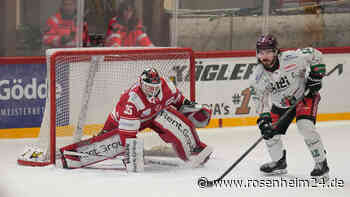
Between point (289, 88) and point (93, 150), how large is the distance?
1.56 m

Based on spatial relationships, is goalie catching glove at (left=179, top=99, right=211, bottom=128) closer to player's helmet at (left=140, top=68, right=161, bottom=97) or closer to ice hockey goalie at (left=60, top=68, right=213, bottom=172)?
ice hockey goalie at (left=60, top=68, right=213, bottom=172)

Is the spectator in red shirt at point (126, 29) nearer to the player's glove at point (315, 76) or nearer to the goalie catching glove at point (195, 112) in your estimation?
the goalie catching glove at point (195, 112)

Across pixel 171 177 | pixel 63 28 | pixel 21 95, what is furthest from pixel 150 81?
pixel 63 28

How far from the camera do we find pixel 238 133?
23.9ft

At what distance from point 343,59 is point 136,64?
9.46 feet

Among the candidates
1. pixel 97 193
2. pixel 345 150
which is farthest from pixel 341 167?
pixel 97 193

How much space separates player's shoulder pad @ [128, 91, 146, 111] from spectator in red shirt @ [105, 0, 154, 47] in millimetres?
2172

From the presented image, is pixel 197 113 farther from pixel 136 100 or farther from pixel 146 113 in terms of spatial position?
pixel 136 100

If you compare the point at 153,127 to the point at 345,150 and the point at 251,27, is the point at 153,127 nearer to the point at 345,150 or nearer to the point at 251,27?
the point at 345,150

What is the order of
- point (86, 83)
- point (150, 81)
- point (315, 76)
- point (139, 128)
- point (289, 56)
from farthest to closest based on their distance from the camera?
point (86, 83) → point (139, 128) → point (150, 81) → point (289, 56) → point (315, 76)

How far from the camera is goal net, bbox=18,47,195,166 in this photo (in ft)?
18.9

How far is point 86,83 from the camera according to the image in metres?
6.02

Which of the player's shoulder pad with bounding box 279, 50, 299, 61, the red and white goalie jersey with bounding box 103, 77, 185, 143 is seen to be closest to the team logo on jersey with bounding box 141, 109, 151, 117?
the red and white goalie jersey with bounding box 103, 77, 185, 143

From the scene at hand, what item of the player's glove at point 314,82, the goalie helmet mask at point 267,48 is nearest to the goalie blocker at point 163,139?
the goalie helmet mask at point 267,48
